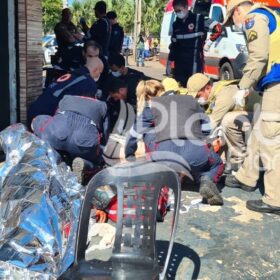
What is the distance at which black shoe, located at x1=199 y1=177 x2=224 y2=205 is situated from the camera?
3934 millimetres

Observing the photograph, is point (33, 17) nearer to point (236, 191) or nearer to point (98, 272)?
point (236, 191)

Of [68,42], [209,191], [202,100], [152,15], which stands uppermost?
[152,15]

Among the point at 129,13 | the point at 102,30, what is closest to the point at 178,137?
the point at 102,30

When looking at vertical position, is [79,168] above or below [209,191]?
above

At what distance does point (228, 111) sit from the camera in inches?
191

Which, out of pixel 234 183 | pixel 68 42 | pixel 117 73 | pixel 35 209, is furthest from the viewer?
pixel 68 42

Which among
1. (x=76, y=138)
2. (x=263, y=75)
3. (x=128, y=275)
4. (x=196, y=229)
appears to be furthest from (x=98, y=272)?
(x=263, y=75)

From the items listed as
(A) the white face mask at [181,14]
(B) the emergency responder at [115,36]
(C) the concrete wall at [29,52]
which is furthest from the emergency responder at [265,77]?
(B) the emergency responder at [115,36]

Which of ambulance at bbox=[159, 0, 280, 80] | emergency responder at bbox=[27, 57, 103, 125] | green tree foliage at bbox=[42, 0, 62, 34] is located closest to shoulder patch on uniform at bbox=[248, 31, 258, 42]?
emergency responder at bbox=[27, 57, 103, 125]

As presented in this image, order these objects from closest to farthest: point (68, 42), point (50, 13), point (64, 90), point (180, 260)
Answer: point (180, 260)
point (64, 90)
point (68, 42)
point (50, 13)

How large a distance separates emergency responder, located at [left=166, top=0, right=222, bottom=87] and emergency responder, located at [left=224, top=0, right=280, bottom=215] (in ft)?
9.66

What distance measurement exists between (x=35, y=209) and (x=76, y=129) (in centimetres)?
123

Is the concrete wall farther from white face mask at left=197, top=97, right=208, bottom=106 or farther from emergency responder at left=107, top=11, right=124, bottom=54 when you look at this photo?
emergency responder at left=107, top=11, right=124, bottom=54

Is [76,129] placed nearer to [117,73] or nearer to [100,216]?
[100,216]
